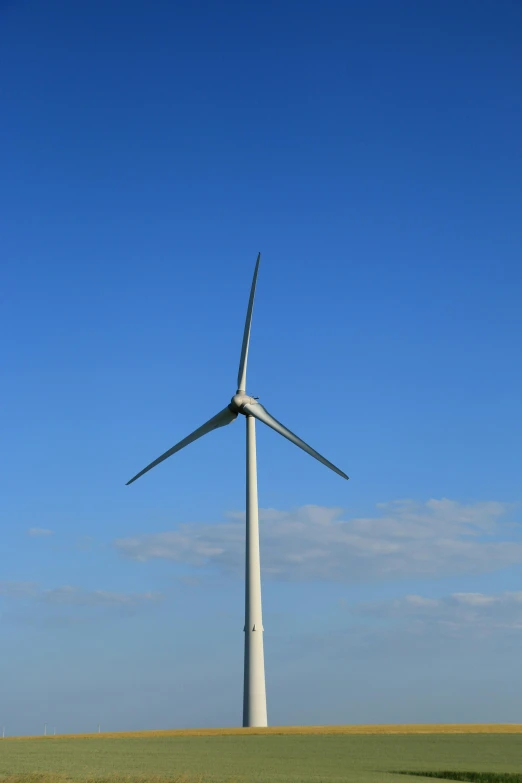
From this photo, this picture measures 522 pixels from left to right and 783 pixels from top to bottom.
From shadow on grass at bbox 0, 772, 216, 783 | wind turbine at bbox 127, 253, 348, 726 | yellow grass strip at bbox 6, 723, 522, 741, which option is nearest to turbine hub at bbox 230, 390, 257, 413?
wind turbine at bbox 127, 253, 348, 726

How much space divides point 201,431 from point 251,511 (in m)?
9.53

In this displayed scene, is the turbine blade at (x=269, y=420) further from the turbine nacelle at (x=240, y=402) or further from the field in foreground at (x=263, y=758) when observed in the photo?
the field in foreground at (x=263, y=758)

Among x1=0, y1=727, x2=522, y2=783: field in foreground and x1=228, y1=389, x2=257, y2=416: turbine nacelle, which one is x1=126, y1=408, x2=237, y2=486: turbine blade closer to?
x1=228, y1=389, x2=257, y2=416: turbine nacelle

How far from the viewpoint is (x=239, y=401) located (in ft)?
244

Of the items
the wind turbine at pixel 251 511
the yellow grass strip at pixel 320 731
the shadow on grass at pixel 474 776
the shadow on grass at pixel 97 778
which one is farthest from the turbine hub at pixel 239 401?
the shadow on grass at pixel 97 778

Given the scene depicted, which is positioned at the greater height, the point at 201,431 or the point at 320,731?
the point at 201,431

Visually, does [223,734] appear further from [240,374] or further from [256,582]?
[240,374]

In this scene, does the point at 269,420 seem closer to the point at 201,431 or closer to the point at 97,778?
the point at 201,431

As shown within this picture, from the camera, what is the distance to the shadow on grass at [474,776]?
121ft

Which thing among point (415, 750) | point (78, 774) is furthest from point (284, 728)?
point (78, 774)

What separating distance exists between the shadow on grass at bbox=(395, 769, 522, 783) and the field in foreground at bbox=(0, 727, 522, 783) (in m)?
0.79

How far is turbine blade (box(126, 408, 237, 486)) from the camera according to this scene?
76188 millimetres

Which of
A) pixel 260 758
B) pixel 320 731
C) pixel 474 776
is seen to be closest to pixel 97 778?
pixel 260 758

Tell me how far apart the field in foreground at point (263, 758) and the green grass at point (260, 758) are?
0.14ft
